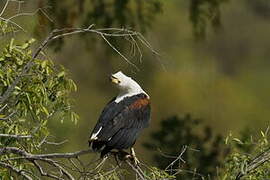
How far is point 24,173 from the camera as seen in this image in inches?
247

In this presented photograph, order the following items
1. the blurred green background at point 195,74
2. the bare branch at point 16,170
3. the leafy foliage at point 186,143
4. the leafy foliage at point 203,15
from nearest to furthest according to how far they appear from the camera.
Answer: the bare branch at point 16,170 < the leafy foliage at point 203,15 < the leafy foliage at point 186,143 < the blurred green background at point 195,74

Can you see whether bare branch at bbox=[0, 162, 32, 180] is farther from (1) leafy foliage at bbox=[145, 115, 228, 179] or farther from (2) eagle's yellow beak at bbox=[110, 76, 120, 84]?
(1) leafy foliage at bbox=[145, 115, 228, 179]

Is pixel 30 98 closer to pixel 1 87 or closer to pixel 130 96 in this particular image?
pixel 1 87

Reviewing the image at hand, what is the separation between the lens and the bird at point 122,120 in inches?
268

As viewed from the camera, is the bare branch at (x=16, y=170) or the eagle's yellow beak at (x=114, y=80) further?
the eagle's yellow beak at (x=114, y=80)

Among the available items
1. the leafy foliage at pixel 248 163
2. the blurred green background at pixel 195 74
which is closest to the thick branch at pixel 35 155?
the leafy foliage at pixel 248 163

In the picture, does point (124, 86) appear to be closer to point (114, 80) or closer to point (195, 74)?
point (114, 80)

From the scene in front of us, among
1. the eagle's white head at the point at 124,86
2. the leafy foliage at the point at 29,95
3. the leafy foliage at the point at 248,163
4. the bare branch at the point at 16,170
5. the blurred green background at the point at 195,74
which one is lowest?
the blurred green background at the point at 195,74

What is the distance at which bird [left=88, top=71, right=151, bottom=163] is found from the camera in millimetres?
6809

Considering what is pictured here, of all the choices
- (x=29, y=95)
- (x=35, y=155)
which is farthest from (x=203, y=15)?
(x=35, y=155)

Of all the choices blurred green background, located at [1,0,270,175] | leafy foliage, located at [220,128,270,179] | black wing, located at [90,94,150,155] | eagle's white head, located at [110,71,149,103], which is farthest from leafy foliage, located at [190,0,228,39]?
blurred green background, located at [1,0,270,175]

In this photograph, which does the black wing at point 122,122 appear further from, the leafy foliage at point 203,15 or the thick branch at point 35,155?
the leafy foliage at point 203,15

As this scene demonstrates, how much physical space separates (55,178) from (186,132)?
16.2 ft

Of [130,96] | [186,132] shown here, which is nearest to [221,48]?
[186,132]
